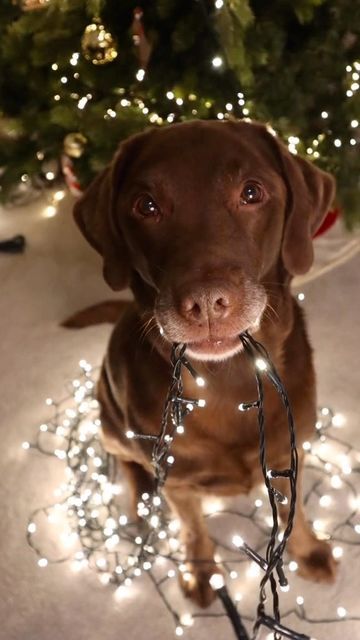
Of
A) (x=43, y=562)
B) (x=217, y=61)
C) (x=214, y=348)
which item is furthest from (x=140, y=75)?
(x=43, y=562)

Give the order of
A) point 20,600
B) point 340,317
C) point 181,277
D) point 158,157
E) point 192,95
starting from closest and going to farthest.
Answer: point 181,277, point 158,157, point 20,600, point 192,95, point 340,317

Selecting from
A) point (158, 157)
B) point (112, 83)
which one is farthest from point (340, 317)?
point (158, 157)

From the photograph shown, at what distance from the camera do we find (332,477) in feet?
5.72

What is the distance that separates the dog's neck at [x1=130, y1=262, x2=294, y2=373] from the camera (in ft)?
4.03

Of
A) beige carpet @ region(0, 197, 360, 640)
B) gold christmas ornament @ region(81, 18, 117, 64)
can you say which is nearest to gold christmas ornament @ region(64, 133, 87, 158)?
gold christmas ornament @ region(81, 18, 117, 64)

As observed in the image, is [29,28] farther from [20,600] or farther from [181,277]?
[20,600]

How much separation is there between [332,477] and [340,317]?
52cm

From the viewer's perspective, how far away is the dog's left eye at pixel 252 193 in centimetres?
110

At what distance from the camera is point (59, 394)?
2.01m

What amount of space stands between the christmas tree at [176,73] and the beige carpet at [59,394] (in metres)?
0.36

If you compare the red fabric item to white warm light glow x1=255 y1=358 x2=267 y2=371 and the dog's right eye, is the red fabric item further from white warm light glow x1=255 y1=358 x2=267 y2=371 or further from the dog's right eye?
white warm light glow x1=255 y1=358 x2=267 y2=371

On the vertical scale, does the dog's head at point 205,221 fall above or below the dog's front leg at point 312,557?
above

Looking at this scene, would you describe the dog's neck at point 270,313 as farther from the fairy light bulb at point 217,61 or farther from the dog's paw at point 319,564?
the fairy light bulb at point 217,61

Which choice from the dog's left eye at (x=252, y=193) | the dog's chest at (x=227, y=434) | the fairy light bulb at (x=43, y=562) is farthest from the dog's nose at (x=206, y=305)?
the fairy light bulb at (x=43, y=562)
